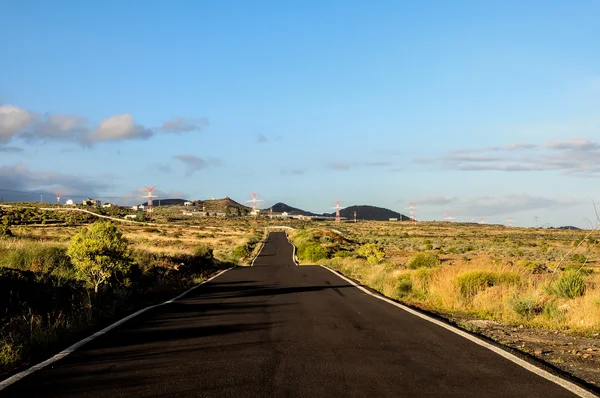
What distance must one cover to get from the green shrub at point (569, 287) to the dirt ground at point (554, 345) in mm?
3792

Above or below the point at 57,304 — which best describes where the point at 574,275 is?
above

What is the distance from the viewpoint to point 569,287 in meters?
13.7

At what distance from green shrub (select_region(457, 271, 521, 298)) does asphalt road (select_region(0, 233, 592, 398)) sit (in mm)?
4341

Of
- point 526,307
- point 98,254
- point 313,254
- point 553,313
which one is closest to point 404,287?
point 526,307

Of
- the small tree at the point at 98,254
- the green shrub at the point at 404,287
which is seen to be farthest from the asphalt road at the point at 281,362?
the small tree at the point at 98,254

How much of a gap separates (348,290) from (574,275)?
7.15 metres

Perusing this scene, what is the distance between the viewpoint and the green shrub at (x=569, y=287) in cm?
1362

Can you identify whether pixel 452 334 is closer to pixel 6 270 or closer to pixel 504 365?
pixel 504 365

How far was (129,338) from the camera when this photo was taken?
840cm

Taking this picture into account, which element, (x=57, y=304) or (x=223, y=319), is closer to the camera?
(x=223, y=319)

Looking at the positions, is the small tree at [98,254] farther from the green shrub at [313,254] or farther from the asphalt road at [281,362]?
the green shrub at [313,254]

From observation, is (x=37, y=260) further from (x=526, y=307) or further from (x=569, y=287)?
(x=569, y=287)

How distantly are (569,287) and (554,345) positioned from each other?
5880mm

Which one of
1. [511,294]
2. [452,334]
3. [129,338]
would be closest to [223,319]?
[129,338]
